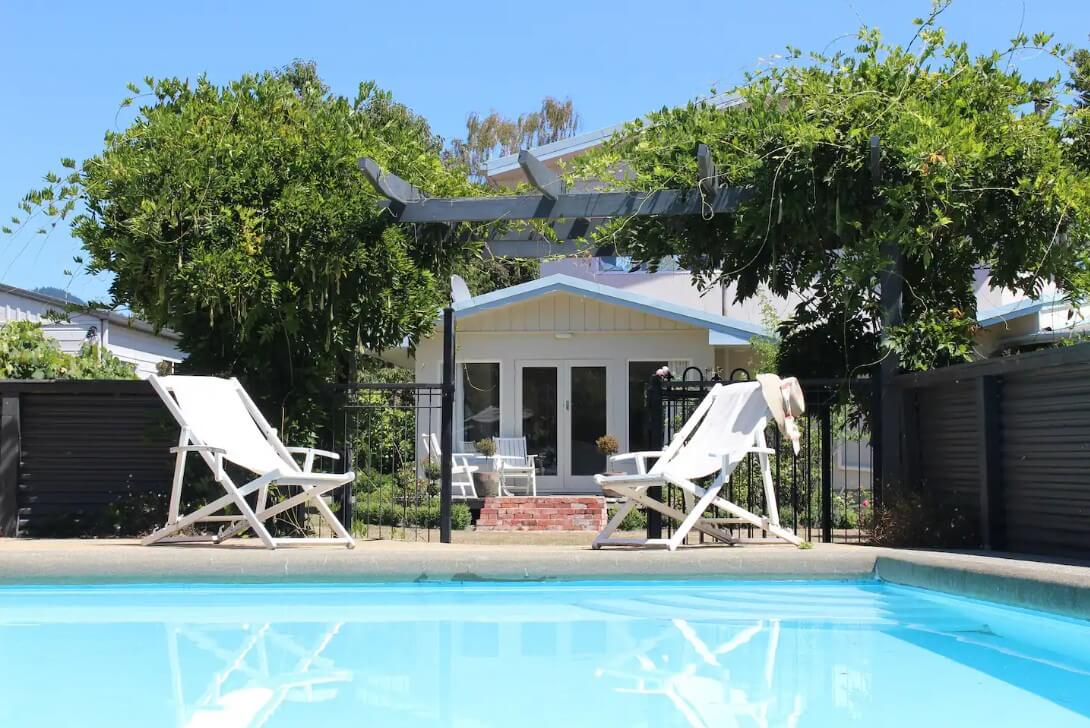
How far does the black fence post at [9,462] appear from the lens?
9172 millimetres

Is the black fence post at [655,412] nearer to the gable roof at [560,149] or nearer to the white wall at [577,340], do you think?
the white wall at [577,340]

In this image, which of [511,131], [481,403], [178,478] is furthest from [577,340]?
[511,131]

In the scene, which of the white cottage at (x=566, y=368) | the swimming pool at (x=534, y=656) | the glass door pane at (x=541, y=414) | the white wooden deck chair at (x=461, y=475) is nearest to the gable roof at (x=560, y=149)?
the white cottage at (x=566, y=368)

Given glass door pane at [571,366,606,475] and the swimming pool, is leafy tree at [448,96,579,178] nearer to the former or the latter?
glass door pane at [571,366,606,475]

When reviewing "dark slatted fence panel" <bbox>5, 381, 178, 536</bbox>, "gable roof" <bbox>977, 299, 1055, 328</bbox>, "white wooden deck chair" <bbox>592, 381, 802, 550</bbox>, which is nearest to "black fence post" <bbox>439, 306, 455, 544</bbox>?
"white wooden deck chair" <bbox>592, 381, 802, 550</bbox>

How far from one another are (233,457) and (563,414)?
1007 centimetres

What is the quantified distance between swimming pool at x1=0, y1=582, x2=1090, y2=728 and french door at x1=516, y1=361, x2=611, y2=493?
10.3 metres

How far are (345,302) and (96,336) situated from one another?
11.4 metres

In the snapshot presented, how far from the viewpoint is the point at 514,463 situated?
16969 mm

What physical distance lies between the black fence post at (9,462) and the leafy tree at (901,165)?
4917mm

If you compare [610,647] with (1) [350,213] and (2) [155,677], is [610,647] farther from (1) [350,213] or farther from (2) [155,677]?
(1) [350,213]

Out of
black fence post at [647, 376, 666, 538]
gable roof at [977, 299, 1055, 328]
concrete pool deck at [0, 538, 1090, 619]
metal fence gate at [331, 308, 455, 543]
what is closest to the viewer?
concrete pool deck at [0, 538, 1090, 619]

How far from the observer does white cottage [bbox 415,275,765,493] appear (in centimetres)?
1741

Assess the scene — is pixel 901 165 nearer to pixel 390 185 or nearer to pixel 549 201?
pixel 549 201
